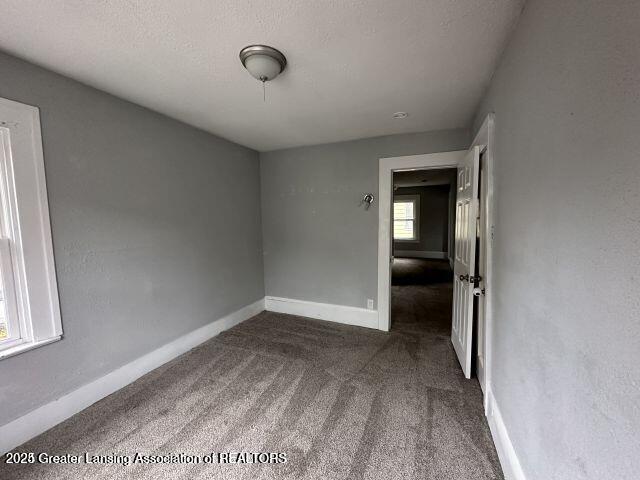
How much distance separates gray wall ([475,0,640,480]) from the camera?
61cm

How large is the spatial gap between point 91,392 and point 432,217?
8.54m

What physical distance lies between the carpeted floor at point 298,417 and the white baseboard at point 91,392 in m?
0.06

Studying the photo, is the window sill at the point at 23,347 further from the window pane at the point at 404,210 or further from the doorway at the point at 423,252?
the window pane at the point at 404,210

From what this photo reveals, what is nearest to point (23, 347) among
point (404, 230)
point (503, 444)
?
point (503, 444)

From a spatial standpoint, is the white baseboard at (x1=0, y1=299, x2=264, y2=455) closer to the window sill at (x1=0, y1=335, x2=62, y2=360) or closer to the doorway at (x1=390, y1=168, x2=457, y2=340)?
the window sill at (x1=0, y1=335, x2=62, y2=360)

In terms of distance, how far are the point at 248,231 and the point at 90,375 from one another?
2072 mm

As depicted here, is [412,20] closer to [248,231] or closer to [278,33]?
[278,33]

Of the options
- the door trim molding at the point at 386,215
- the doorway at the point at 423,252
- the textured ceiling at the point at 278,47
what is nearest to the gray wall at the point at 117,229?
the textured ceiling at the point at 278,47

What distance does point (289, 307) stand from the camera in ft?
12.2

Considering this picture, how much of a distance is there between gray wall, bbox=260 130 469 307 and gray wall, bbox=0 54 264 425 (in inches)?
30.4

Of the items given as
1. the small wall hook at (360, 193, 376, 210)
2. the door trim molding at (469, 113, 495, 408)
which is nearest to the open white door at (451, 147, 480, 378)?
the door trim molding at (469, 113, 495, 408)

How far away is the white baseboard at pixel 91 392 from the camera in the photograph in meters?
1.58

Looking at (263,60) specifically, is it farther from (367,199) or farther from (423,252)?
(423,252)

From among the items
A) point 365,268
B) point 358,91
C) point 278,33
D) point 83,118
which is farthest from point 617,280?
point 83,118
